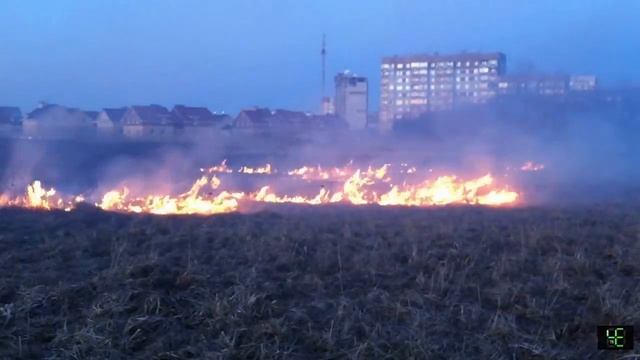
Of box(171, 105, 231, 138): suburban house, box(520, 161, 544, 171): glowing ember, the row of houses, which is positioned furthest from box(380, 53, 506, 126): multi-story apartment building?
box(520, 161, 544, 171): glowing ember

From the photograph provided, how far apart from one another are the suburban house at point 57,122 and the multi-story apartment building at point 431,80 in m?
26.9

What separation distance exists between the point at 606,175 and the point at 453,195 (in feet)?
53.9

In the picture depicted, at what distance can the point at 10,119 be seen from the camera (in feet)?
174

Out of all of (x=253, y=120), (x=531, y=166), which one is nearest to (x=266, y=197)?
(x=531, y=166)

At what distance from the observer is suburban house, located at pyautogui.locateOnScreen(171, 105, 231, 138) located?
1863 inches

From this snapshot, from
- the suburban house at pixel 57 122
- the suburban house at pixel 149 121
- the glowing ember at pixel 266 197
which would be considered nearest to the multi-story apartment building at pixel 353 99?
the suburban house at pixel 149 121

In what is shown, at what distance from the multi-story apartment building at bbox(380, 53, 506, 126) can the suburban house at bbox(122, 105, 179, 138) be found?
20.4m

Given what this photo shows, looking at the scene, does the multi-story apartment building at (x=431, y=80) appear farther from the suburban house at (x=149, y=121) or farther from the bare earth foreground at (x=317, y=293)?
the bare earth foreground at (x=317, y=293)

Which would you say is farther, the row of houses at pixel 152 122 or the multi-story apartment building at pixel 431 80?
the multi-story apartment building at pixel 431 80

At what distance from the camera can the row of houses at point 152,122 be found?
1676 inches

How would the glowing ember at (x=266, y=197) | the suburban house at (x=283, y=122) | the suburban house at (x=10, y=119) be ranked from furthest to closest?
the suburban house at (x=283, y=122) < the suburban house at (x=10, y=119) < the glowing ember at (x=266, y=197)

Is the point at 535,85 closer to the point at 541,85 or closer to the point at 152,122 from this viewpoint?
the point at 541,85

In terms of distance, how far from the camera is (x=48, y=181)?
27.1 m

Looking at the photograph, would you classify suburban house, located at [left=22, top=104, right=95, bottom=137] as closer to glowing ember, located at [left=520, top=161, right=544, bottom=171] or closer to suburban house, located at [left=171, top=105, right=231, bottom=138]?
suburban house, located at [left=171, top=105, right=231, bottom=138]
